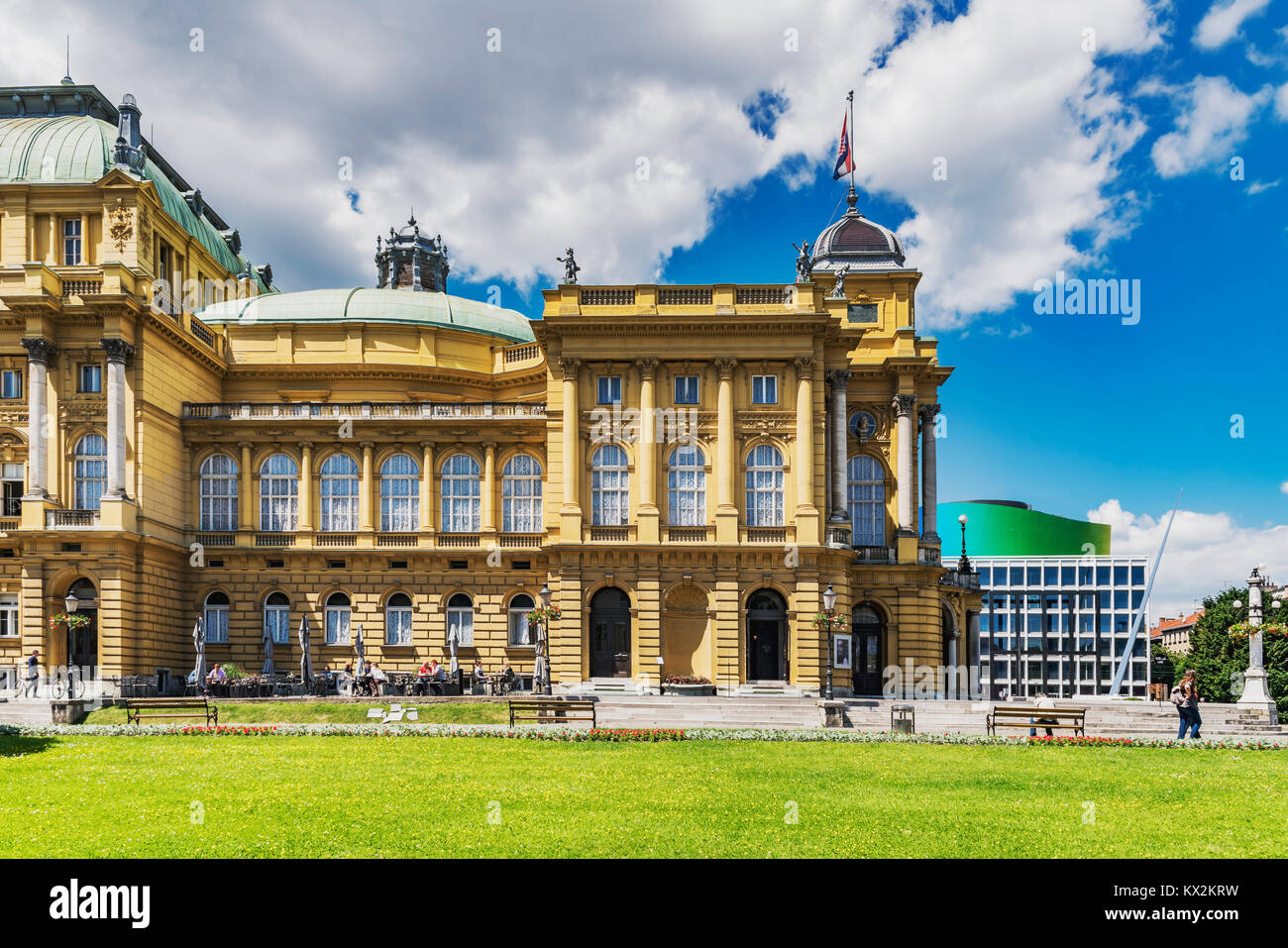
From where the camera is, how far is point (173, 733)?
105ft

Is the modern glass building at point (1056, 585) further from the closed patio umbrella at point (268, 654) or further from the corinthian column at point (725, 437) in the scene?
the closed patio umbrella at point (268, 654)

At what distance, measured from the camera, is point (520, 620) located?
2100 inches

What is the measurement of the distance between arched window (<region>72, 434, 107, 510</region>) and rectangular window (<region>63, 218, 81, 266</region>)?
931 centimetres

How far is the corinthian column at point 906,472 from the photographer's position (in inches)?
2143

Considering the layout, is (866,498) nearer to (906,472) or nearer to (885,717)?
(906,472)

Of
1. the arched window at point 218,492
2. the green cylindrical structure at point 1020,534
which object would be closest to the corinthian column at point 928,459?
the arched window at point 218,492

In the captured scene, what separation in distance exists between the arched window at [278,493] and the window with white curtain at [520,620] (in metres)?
11.0

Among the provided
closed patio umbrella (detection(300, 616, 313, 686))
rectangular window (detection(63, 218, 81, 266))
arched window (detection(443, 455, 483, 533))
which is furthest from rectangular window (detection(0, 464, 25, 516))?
arched window (detection(443, 455, 483, 533))

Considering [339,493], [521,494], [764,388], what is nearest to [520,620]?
Result: [521,494]

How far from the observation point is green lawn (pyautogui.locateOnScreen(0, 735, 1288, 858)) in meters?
15.7

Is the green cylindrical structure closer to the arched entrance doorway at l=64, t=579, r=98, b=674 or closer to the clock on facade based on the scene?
the clock on facade
